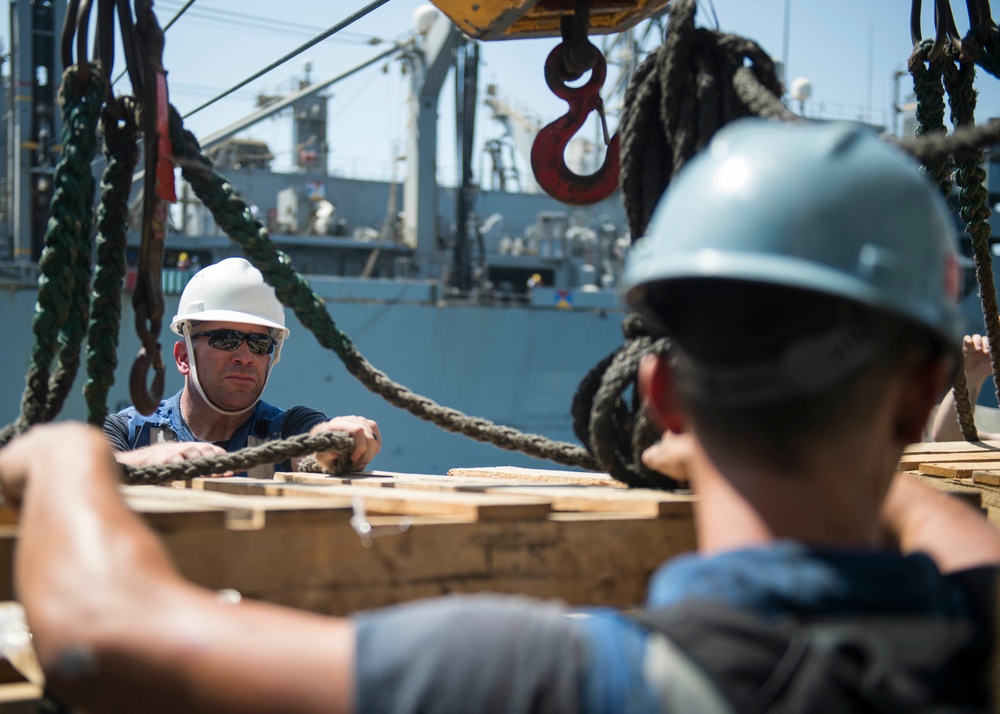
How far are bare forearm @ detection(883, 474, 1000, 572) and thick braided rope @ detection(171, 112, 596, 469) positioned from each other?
0.87 metres

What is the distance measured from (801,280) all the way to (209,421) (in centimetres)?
338

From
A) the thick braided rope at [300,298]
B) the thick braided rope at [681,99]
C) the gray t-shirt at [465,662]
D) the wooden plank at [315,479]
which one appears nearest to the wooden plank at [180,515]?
the gray t-shirt at [465,662]

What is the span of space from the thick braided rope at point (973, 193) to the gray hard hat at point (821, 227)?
1981 mm

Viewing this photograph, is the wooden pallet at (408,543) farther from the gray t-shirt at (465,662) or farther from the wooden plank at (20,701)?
the gray t-shirt at (465,662)

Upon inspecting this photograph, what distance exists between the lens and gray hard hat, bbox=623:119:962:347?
1109 millimetres

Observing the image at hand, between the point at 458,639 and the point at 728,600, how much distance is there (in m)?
0.28

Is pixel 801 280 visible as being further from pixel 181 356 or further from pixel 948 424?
pixel 948 424

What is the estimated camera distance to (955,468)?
9.34 ft

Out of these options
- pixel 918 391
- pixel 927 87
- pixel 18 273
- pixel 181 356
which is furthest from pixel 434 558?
pixel 18 273

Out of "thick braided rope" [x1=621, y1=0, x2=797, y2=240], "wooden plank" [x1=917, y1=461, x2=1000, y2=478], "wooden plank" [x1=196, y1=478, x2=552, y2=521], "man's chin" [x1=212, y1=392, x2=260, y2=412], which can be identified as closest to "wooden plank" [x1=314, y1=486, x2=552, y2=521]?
"wooden plank" [x1=196, y1=478, x2=552, y2=521]

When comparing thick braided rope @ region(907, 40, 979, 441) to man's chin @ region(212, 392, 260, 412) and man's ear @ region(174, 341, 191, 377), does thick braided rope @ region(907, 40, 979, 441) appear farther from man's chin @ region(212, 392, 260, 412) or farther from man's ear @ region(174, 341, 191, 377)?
man's ear @ region(174, 341, 191, 377)

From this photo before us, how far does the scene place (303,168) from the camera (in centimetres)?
2575

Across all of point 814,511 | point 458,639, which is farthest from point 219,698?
point 814,511

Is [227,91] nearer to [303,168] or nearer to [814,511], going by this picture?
[814,511]
